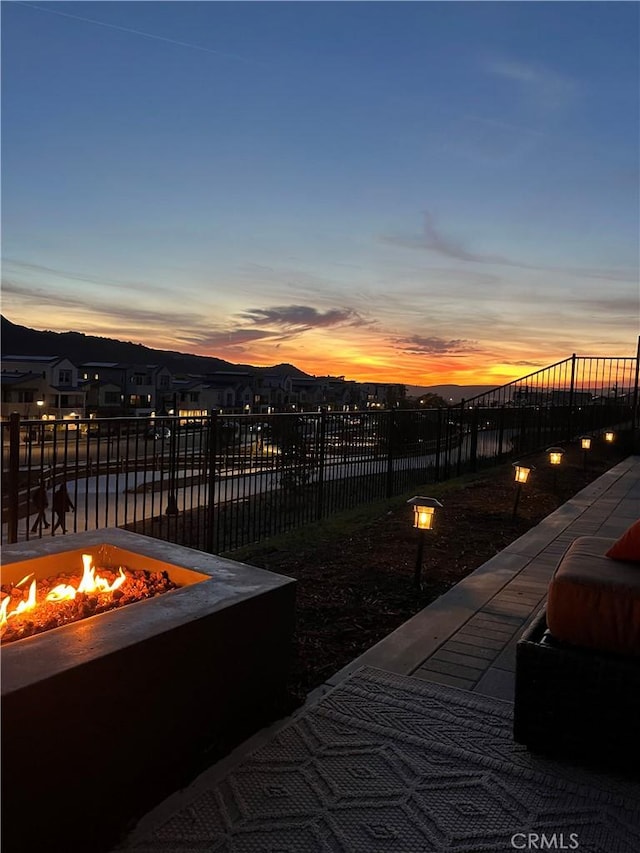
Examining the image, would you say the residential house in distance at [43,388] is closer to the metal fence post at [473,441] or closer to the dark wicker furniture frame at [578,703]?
the metal fence post at [473,441]

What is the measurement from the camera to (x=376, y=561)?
5.19 metres

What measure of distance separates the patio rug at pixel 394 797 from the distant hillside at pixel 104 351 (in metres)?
116

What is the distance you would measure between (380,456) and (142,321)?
33.2 m

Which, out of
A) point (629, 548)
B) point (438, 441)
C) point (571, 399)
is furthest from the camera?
point (571, 399)

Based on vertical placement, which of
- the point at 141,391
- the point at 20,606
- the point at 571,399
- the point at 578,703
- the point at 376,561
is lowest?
the point at 376,561

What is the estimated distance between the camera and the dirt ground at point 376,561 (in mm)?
3508

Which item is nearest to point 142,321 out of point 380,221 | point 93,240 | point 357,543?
point 93,240

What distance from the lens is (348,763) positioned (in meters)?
2.23

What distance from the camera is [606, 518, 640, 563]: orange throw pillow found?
2.53 metres

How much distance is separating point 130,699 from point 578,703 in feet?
5.56

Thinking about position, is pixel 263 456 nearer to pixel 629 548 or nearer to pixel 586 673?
pixel 629 548

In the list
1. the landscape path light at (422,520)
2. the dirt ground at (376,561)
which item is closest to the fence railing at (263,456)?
the dirt ground at (376,561)

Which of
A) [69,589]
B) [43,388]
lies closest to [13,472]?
[69,589]

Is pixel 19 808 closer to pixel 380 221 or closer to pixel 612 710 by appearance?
pixel 612 710
